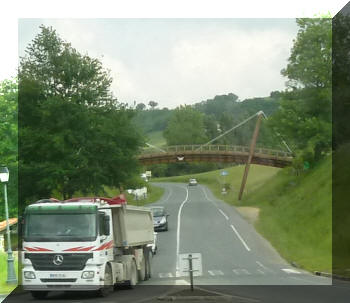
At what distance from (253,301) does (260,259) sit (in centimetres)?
2323

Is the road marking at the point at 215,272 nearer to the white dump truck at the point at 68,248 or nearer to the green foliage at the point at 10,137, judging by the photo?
the white dump truck at the point at 68,248

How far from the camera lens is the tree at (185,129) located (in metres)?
158

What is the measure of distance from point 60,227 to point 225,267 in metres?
17.3

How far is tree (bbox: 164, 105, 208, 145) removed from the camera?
157625mm

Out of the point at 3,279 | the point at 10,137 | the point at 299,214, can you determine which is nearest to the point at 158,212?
the point at 299,214

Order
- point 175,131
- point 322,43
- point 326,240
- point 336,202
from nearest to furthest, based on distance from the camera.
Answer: point 326,240 → point 336,202 → point 322,43 → point 175,131

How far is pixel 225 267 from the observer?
119ft

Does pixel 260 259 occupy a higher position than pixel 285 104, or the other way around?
pixel 285 104

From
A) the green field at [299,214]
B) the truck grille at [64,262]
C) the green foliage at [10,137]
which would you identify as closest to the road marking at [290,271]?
the green field at [299,214]

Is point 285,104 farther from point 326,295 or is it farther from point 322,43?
point 326,295

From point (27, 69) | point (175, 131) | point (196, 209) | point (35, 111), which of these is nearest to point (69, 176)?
point (35, 111)

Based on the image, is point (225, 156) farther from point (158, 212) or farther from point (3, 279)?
point (3, 279)

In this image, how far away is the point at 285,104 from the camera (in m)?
73.6

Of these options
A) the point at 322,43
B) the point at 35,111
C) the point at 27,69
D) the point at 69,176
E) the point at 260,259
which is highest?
the point at 322,43
